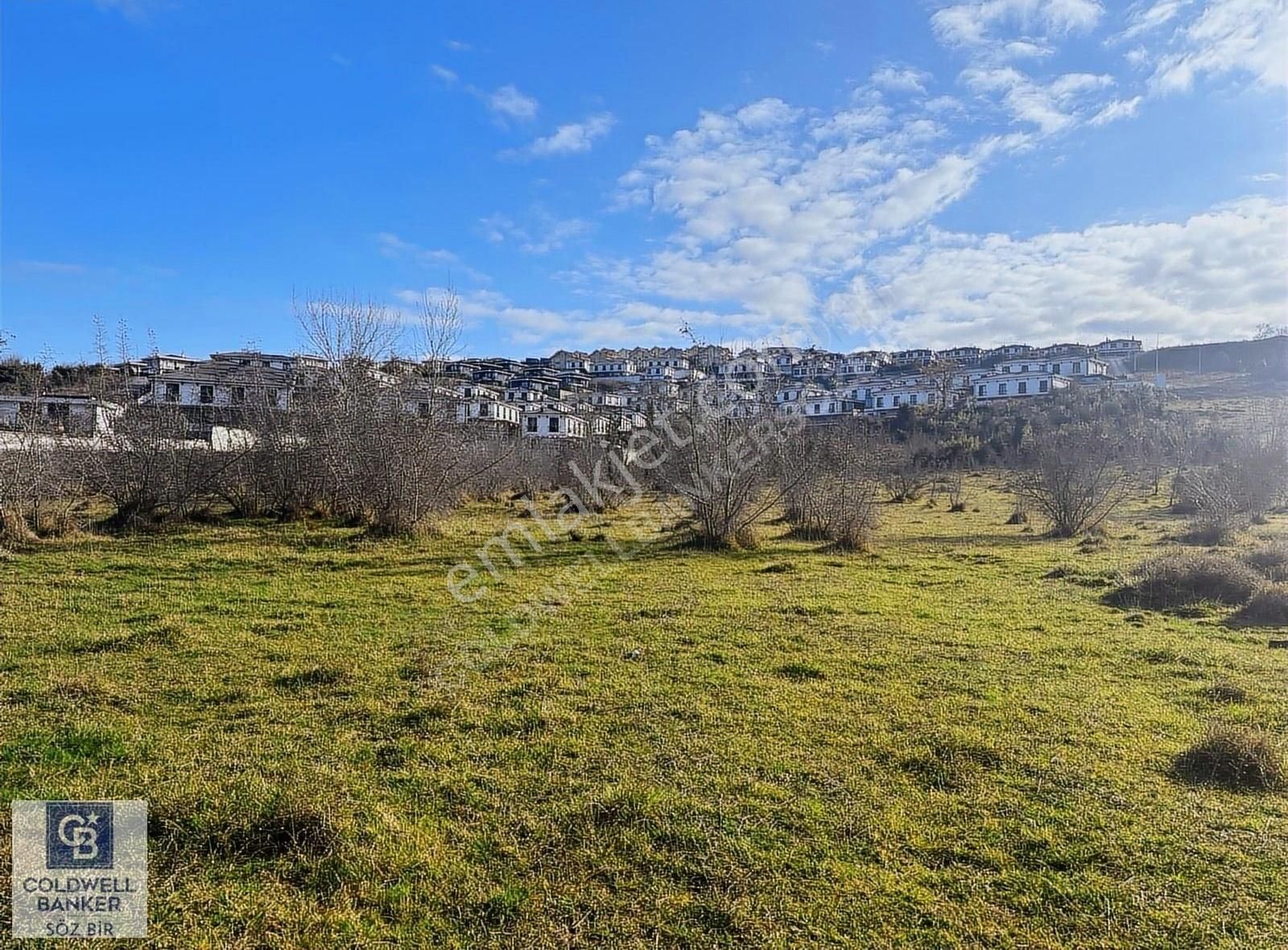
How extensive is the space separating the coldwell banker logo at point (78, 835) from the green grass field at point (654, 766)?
0.16m

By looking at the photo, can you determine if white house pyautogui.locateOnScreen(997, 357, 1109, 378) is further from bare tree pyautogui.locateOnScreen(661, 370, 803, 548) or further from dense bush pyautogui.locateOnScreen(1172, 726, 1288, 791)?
dense bush pyautogui.locateOnScreen(1172, 726, 1288, 791)

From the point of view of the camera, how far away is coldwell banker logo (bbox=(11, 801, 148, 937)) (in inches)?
100

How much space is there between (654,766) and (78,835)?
9.06ft

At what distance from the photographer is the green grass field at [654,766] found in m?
2.64

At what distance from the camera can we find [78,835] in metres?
3.05

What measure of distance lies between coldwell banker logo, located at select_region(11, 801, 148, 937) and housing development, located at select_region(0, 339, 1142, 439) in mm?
10490

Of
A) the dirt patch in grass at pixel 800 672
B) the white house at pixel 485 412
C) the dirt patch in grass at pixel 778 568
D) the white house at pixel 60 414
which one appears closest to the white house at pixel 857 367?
the white house at pixel 485 412

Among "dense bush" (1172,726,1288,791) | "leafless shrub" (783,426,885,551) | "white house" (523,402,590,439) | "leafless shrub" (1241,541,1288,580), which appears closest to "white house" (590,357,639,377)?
"white house" (523,402,590,439)

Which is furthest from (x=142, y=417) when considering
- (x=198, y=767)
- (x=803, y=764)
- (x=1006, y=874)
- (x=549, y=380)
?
(x=549, y=380)

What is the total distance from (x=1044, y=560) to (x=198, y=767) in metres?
12.0

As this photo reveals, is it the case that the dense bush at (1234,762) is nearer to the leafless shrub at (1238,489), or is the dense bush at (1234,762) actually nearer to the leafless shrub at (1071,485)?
the leafless shrub at (1238,489)

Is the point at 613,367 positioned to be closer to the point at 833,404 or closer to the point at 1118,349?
the point at 833,404

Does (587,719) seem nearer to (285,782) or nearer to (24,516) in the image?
(285,782)

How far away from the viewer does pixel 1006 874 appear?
9.36 feet
